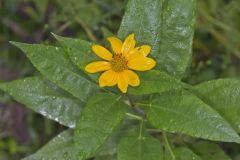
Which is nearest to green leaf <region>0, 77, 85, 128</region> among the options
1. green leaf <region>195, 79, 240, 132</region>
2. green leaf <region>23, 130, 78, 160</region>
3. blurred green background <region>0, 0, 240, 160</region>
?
green leaf <region>23, 130, 78, 160</region>

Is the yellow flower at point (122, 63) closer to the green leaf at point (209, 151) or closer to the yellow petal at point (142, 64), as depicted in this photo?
the yellow petal at point (142, 64)

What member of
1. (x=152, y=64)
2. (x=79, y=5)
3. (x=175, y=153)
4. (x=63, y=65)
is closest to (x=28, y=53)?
(x=63, y=65)

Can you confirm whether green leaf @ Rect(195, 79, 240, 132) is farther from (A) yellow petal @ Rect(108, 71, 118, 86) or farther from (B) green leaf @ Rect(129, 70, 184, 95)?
(A) yellow petal @ Rect(108, 71, 118, 86)

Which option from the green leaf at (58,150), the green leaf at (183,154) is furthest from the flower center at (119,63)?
the green leaf at (58,150)

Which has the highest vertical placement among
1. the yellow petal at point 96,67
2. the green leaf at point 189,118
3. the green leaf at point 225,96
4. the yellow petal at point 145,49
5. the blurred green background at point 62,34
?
the yellow petal at point 145,49

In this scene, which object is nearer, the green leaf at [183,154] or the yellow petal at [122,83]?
the yellow petal at [122,83]

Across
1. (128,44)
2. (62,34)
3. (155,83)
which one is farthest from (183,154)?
(62,34)

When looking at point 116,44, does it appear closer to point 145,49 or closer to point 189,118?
point 145,49
